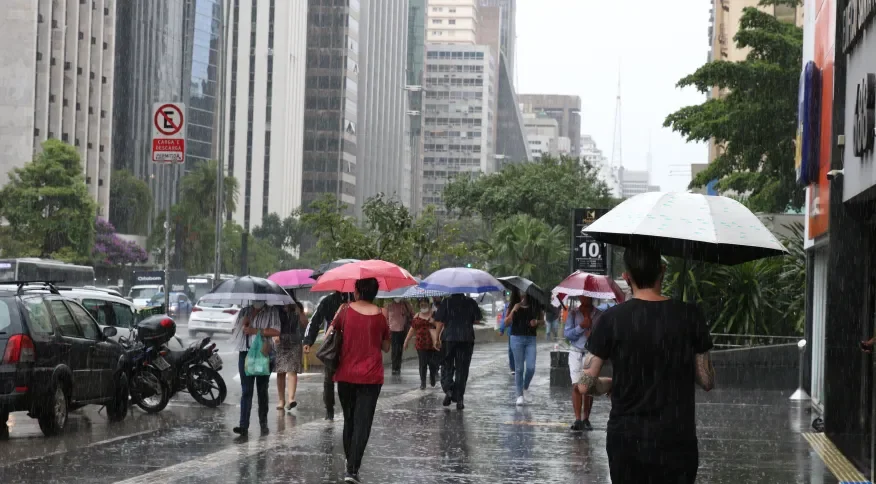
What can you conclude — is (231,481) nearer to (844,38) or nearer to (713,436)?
(713,436)

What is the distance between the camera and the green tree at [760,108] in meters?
31.3

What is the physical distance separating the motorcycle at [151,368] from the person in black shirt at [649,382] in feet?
37.7

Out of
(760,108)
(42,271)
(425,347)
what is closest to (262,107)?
(42,271)

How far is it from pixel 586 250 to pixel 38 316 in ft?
32.0

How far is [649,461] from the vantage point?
5512mm

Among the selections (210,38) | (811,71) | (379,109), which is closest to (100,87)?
(210,38)

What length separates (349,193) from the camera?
516 feet

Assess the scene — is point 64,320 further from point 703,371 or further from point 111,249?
point 111,249

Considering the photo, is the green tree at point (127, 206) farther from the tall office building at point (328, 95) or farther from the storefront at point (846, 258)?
the storefront at point (846, 258)

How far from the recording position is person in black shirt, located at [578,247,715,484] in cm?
552

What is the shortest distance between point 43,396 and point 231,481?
4018mm

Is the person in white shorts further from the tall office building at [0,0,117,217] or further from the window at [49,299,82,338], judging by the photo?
the tall office building at [0,0,117,217]

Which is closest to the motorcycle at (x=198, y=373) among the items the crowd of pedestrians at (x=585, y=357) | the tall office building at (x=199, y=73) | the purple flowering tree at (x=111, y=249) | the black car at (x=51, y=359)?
the crowd of pedestrians at (x=585, y=357)

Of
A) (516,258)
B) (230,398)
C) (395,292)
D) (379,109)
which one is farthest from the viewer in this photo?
(379,109)
